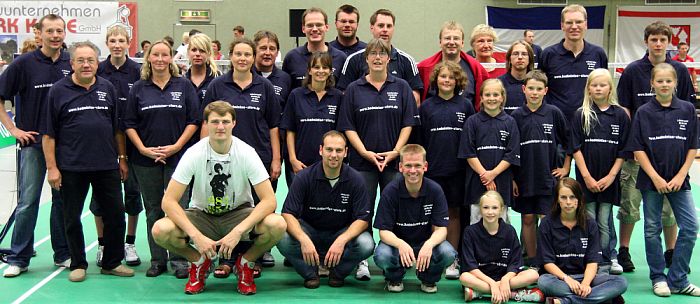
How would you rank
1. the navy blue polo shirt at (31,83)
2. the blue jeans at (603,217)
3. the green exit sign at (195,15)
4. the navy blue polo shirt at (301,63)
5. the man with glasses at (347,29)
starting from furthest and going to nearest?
1. the green exit sign at (195,15)
2. the man with glasses at (347,29)
3. the navy blue polo shirt at (301,63)
4. the navy blue polo shirt at (31,83)
5. the blue jeans at (603,217)

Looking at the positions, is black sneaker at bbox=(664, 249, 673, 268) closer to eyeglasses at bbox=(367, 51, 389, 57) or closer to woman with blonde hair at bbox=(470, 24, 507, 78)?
woman with blonde hair at bbox=(470, 24, 507, 78)

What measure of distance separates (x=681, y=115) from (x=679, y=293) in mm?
1337

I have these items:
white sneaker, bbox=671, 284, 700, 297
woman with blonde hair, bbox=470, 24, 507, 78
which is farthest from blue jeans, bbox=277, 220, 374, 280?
woman with blonde hair, bbox=470, 24, 507, 78

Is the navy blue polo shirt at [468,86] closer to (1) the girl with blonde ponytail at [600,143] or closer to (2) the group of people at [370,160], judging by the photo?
(2) the group of people at [370,160]

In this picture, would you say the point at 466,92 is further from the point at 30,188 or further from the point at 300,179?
the point at 30,188

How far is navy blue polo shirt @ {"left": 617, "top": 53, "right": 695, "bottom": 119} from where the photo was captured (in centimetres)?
647

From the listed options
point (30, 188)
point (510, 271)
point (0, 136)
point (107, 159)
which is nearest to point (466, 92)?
point (510, 271)

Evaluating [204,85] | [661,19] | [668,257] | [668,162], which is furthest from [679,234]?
[661,19]

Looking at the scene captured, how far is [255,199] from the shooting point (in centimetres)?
643

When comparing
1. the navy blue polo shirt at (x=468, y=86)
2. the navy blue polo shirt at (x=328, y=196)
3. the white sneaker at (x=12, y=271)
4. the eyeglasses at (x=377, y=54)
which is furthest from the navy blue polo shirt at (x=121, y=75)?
the navy blue polo shirt at (x=468, y=86)

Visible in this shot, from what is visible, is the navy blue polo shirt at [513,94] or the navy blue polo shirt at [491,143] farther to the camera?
the navy blue polo shirt at [513,94]

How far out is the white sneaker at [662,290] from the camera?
→ 5.77 meters

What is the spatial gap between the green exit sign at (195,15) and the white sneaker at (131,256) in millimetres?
14049

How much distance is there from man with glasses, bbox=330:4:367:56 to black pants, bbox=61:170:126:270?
232 centimetres
